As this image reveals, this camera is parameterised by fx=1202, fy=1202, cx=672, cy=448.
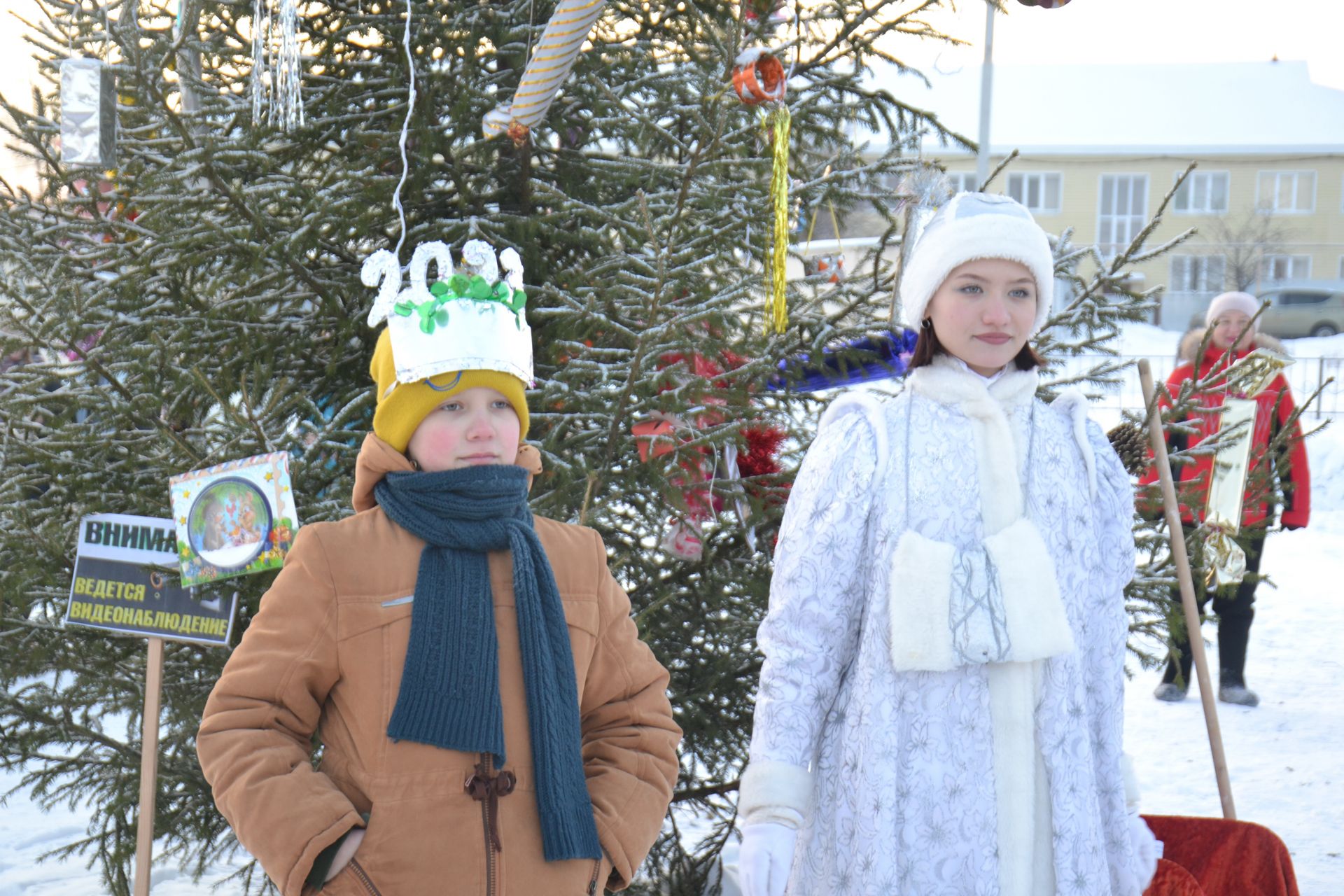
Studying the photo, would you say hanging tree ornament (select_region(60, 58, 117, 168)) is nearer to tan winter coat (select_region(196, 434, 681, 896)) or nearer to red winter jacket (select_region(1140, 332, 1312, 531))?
tan winter coat (select_region(196, 434, 681, 896))

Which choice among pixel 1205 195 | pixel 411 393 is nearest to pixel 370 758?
pixel 411 393

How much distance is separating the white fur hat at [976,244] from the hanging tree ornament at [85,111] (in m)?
2.14

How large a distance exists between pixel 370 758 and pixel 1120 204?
43229 millimetres

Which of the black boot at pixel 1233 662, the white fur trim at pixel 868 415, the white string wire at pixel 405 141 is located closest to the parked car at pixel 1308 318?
the black boot at pixel 1233 662

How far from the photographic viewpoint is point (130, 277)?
339 cm

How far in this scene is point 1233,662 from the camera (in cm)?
739

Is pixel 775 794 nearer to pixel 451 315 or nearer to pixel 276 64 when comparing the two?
pixel 451 315

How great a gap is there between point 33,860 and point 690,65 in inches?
161

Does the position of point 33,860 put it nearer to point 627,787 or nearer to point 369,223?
point 369,223

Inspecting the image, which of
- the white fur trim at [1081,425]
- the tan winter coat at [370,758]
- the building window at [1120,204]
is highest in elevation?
the building window at [1120,204]

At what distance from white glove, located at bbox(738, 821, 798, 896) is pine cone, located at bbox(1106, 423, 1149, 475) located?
6.02ft

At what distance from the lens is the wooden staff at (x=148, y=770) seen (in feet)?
9.02

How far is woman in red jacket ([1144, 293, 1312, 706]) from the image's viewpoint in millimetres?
3934

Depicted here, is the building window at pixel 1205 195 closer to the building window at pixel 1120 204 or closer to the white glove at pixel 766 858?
the building window at pixel 1120 204
